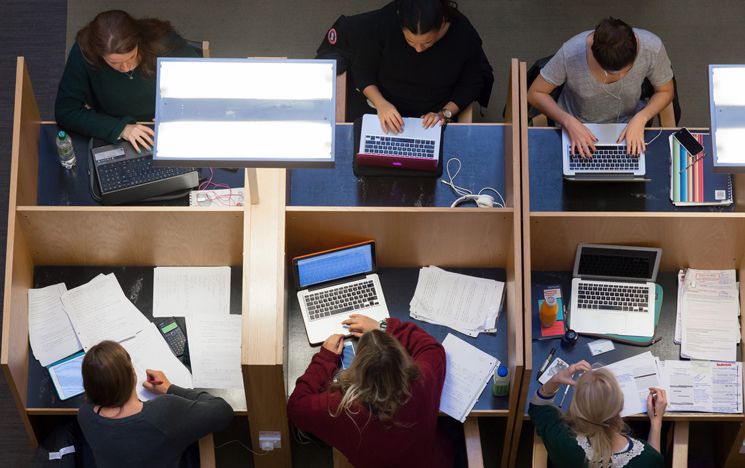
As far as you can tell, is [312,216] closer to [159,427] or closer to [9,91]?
[159,427]

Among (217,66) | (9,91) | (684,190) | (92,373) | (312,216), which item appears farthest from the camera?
(9,91)

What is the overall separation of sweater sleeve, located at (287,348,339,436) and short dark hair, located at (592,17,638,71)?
4.83 feet

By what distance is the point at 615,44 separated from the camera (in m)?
3.28

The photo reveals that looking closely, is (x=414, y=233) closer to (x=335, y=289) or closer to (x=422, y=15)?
(x=335, y=289)

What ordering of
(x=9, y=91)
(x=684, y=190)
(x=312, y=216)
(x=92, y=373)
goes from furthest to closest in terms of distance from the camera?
(x=9, y=91)
(x=684, y=190)
(x=312, y=216)
(x=92, y=373)

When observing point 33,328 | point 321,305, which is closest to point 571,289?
point 321,305

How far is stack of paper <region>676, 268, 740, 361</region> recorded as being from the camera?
3.30m

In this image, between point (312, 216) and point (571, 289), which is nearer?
point (312, 216)

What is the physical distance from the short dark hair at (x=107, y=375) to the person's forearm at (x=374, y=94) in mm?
1409

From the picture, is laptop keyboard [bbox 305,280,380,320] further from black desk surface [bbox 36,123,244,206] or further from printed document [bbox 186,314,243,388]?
black desk surface [bbox 36,123,244,206]

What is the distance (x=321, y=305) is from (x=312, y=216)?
370 millimetres

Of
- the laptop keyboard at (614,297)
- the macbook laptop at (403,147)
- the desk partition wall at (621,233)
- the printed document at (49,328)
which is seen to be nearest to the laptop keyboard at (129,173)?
the printed document at (49,328)

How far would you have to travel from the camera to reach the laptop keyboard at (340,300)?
3.34 m

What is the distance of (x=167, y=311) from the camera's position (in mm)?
3375
